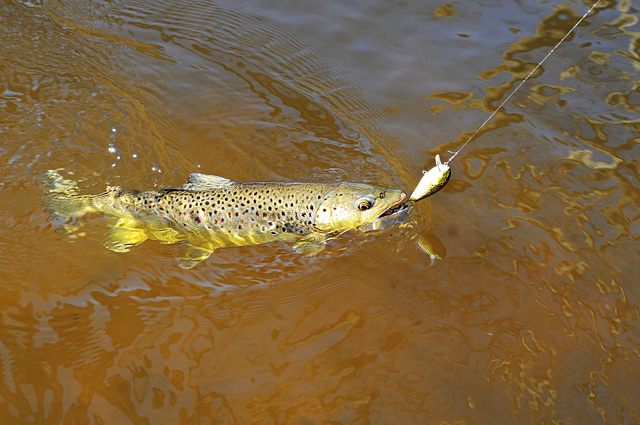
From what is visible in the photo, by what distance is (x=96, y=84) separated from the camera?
23.2 ft

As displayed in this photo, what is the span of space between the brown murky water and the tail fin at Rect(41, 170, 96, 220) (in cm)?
15

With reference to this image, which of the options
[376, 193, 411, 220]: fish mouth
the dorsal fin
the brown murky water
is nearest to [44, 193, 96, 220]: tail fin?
the brown murky water

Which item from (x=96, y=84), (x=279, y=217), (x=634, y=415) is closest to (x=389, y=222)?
(x=279, y=217)

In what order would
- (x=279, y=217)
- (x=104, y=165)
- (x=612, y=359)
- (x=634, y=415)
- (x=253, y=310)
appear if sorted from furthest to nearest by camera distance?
(x=104, y=165)
(x=279, y=217)
(x=253, y=310)
(x=612, y=359)
(x=634, y=415)

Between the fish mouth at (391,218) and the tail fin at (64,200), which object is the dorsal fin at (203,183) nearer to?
the tail fin at (64,200)

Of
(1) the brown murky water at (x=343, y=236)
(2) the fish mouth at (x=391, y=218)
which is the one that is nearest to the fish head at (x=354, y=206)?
(2) the fish mouth at (x=391, y=218)

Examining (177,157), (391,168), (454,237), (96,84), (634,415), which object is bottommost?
(634,415)

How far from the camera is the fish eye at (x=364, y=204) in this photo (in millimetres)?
5027

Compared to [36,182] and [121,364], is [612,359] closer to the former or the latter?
[121,364]

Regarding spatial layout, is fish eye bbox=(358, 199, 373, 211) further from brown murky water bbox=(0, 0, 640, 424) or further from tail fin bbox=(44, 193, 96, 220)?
tail fin bbox=(44, 193, 96, 220)

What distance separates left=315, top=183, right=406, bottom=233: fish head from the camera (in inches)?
199

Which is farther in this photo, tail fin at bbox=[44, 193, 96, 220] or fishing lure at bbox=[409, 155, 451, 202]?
tail fin at bbox=[44, 193, 96, 220]

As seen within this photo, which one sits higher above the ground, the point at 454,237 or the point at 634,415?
the point at 454,237

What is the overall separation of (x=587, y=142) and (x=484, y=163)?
142 centimetres
